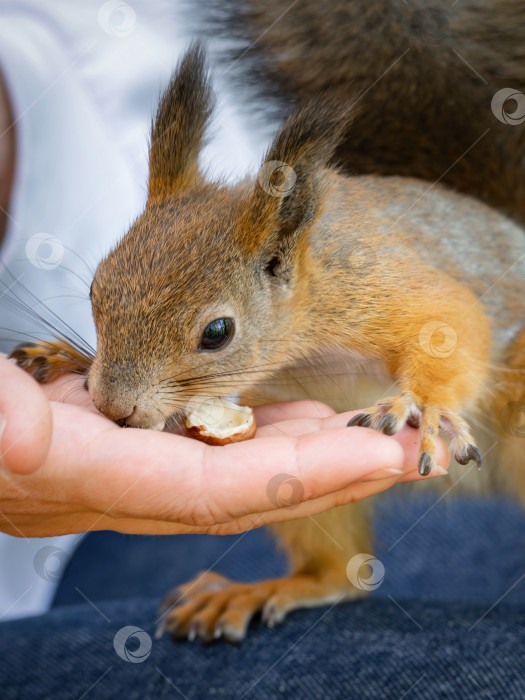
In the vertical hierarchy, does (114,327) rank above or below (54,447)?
above

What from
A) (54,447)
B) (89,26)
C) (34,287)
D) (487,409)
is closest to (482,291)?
(487,409)

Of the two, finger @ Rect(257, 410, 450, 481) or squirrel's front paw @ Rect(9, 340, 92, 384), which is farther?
squirrel's front paw @ Rect(9, 340, 92, 384)

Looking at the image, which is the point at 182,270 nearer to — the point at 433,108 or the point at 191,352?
the point at 191,352

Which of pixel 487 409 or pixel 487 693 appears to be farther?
pixel 487 409

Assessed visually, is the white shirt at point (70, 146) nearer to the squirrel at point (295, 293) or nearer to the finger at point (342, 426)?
the squirrel at point (295, 293)

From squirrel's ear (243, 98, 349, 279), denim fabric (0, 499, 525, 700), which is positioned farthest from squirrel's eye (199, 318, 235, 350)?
denim fabric (0, 499, 525, 700)

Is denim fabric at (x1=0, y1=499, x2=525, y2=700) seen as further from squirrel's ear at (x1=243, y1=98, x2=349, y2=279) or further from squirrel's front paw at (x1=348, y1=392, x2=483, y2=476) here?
squirrel's ear at (x1=243, y1=98, x2=349, y2=279)

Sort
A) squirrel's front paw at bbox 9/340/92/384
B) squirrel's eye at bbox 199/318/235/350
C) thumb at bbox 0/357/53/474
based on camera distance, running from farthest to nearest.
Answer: squirrel's front paw at bbox 9/340/92/384 < squirrel's eye at bbox 199/318/235/350 < thumb at bbox 0/357/53/474
